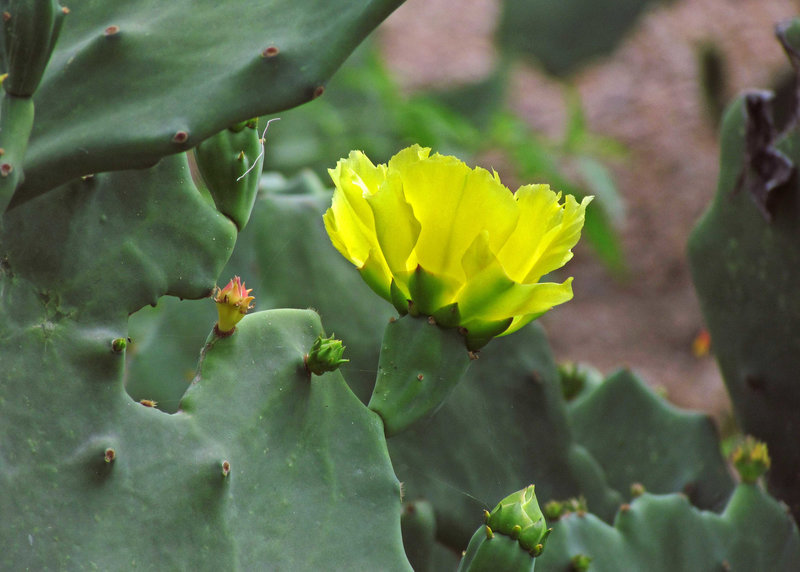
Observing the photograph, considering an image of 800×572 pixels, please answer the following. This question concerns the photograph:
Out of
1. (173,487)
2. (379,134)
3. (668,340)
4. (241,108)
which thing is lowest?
(668,340)

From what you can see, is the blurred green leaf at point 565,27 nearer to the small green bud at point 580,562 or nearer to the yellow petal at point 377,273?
the small green bud at point 580,562

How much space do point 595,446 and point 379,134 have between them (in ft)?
6.38

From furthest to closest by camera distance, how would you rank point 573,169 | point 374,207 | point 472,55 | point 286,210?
point 472,55 → point 573,169 → point 286,210 → point 374,207

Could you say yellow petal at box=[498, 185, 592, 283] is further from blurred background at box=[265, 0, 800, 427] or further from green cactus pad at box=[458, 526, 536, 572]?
blurred background at box=[265, 0, 800, 427]

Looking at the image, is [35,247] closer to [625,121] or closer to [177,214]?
[177,214]

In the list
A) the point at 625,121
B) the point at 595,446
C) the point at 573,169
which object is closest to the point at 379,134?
the point at 573,169

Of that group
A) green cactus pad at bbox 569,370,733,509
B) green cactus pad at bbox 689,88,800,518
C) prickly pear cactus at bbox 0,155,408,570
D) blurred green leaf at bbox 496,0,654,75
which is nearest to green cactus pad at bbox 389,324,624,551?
green cactus pad at bbox 569,370,733,509

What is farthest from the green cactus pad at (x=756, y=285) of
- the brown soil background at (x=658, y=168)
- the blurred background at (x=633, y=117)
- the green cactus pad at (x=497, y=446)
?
the brown soil background at (x=658, y=168)

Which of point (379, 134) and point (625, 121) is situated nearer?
point (379, 134)

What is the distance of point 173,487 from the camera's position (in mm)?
769

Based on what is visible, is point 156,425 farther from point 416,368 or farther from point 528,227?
point 528,227

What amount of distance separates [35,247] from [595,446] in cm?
88

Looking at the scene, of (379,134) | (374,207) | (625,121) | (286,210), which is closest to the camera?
(374,207)

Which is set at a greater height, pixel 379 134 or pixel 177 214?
pixel 177 214
